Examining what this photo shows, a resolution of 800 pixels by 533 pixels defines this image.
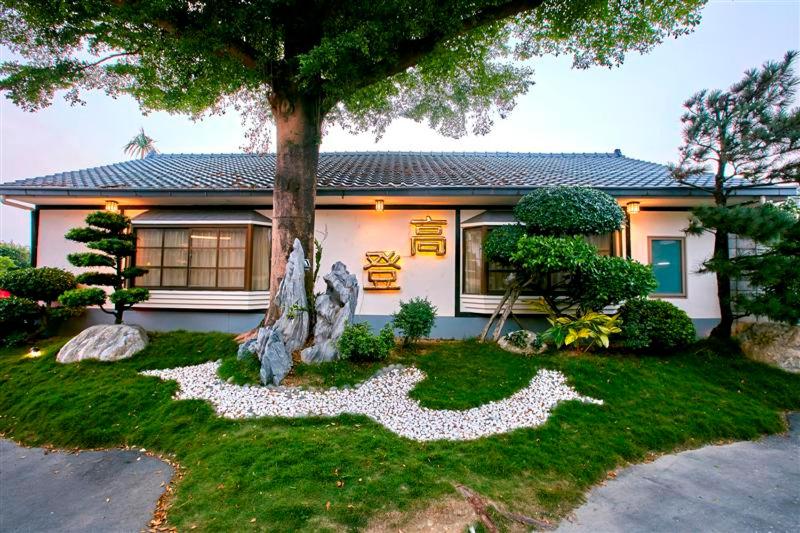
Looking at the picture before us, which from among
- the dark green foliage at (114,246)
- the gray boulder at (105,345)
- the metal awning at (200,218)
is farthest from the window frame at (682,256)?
the dark green foliage at (114,246)

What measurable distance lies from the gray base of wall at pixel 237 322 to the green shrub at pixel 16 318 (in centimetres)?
88

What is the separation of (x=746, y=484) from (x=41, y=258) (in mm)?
11513

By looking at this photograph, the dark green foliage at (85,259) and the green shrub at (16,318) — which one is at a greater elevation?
the dark green foliage at (85,259)

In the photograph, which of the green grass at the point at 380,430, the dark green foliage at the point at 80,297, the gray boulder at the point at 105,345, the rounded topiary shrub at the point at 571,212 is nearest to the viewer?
the green grass at the point at 380,430

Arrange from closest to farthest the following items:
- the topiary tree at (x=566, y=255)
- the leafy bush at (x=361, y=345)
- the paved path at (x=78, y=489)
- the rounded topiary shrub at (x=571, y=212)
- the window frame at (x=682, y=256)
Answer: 1. the paved path at (x=78, y=489)
2. the leafy bush at (x=361, y=345)
3. the topiary tree at (x=566, y=255)
4. the rounded topiary shrub at (x=571, y=212)
5. the window frame at (x=682, y=256)

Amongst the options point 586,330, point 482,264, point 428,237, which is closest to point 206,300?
point 428,237

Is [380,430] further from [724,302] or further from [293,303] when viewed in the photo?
[724,302]

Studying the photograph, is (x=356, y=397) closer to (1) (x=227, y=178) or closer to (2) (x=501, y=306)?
(2) (x=501, y=306)

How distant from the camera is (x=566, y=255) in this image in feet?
17.9

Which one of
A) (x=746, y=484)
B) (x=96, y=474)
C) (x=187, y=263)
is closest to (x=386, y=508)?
(x=96, y=474)

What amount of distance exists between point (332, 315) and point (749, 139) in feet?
21.6

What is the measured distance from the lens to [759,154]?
5402mm

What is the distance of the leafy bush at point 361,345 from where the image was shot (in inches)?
199

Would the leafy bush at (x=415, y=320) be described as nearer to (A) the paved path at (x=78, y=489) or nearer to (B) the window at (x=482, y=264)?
(B) the window at (x=482, y=264)
